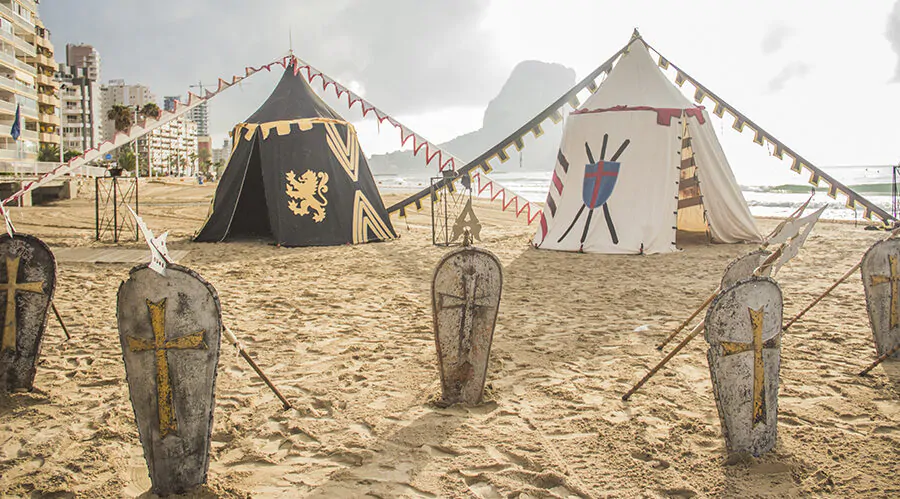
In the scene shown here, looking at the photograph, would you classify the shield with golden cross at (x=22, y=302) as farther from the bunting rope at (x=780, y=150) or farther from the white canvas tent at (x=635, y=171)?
the bunting rope at (x=780, y=150)

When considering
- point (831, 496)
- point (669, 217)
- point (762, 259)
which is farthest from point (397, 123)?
point (831, 496)

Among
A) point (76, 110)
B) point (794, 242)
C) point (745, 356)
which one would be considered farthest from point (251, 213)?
point (76, 110)

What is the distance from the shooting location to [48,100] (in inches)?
1816

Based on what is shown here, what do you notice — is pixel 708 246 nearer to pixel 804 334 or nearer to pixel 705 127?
pixel 705 127

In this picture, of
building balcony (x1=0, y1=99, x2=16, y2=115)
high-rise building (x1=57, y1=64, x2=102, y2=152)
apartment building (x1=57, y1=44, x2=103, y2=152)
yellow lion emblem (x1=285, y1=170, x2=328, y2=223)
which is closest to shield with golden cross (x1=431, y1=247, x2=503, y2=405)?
yellow lion emblem (x1=285, y1=170, x2=328, y2=223)

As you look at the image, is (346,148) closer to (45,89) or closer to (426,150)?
(426,150)

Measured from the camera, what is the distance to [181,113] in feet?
39.8

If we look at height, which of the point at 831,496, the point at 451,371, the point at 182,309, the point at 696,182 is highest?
Answer: the point at 696,182

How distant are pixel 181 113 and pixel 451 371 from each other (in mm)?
10952

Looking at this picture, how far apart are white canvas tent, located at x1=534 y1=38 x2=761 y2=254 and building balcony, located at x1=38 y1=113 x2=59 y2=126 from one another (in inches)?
1923

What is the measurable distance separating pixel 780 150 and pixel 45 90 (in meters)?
53.2

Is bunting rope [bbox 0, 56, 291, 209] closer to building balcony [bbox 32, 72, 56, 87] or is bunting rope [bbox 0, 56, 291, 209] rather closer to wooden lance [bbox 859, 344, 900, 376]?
wooden lance [bbox 859, 344, 900, 376]

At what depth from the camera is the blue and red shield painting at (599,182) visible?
10.2 metres

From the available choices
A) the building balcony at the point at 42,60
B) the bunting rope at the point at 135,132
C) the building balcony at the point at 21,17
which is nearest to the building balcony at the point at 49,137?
the building balcony at the point at 42,60
